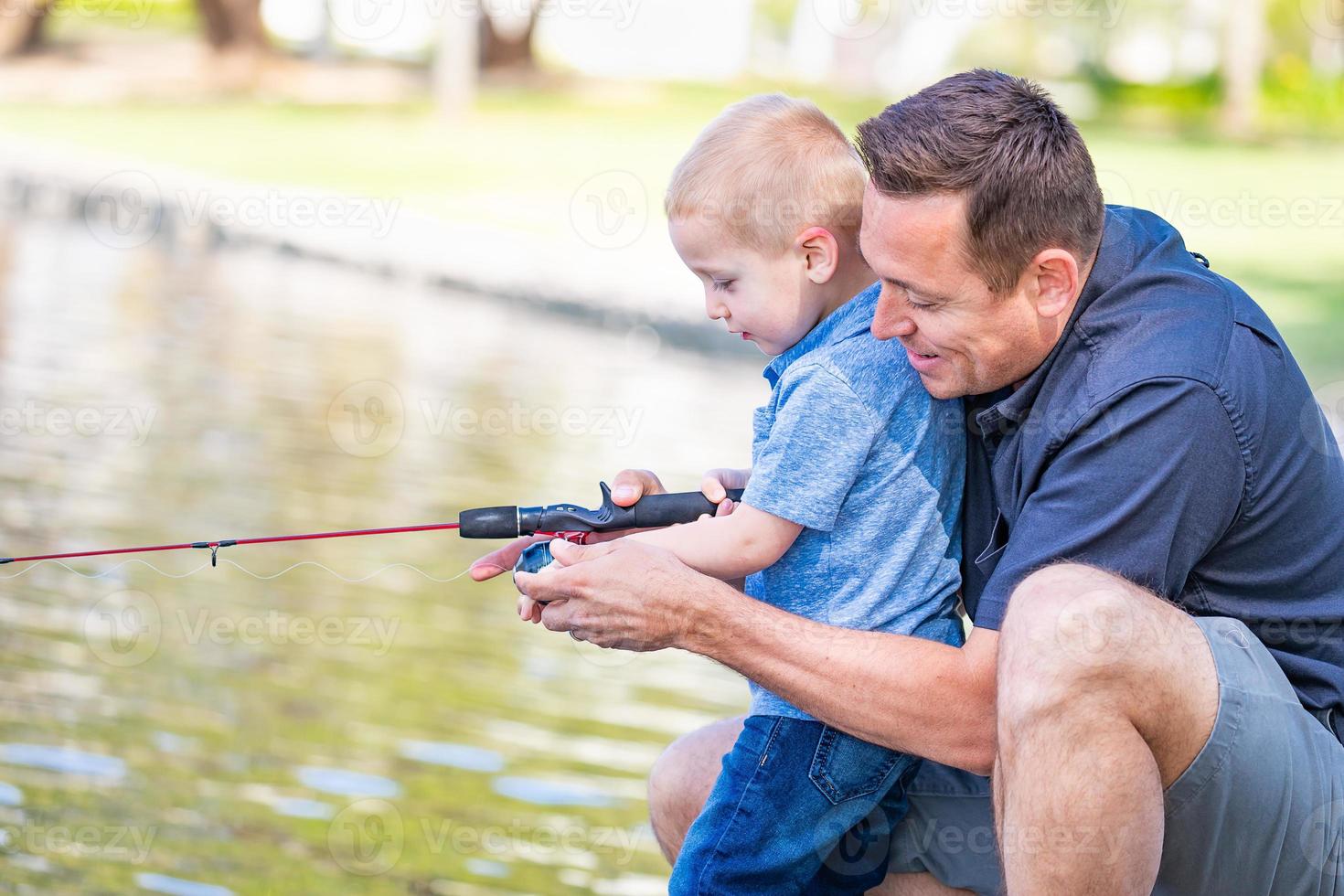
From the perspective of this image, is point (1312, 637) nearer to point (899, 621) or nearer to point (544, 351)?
point (899, 621)

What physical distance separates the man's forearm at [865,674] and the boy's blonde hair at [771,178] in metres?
0.60

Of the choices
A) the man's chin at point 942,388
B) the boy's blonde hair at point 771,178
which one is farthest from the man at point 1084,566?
the boy's blonde hair at point 771,178

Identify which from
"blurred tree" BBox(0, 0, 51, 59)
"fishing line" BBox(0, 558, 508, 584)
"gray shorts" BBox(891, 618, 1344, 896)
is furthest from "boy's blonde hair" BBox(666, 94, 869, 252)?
"blurred tree" BBox(0, 0, 51, 59)

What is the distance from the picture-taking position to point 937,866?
2.66 metres

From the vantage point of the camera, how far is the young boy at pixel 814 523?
249cm

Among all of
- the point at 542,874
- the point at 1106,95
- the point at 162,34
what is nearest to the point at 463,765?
the point at 542,874

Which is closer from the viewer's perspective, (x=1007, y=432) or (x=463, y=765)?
(x=1007, y=432)

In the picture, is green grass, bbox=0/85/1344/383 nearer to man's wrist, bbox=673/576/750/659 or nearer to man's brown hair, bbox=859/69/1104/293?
man's brown hair, bbox=859/69/1104/293

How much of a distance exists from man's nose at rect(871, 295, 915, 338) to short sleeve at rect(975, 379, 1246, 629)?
311 millimetres

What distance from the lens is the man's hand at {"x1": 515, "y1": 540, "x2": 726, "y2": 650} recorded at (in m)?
2.41

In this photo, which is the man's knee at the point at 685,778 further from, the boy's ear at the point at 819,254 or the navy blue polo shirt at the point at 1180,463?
the boy's ear at the point at 819,254

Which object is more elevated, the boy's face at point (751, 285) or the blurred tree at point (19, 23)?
the boy's face at point (751, 285)

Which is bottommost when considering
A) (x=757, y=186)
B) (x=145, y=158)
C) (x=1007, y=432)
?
(x=145, y=158)

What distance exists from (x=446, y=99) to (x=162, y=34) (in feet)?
29.6
